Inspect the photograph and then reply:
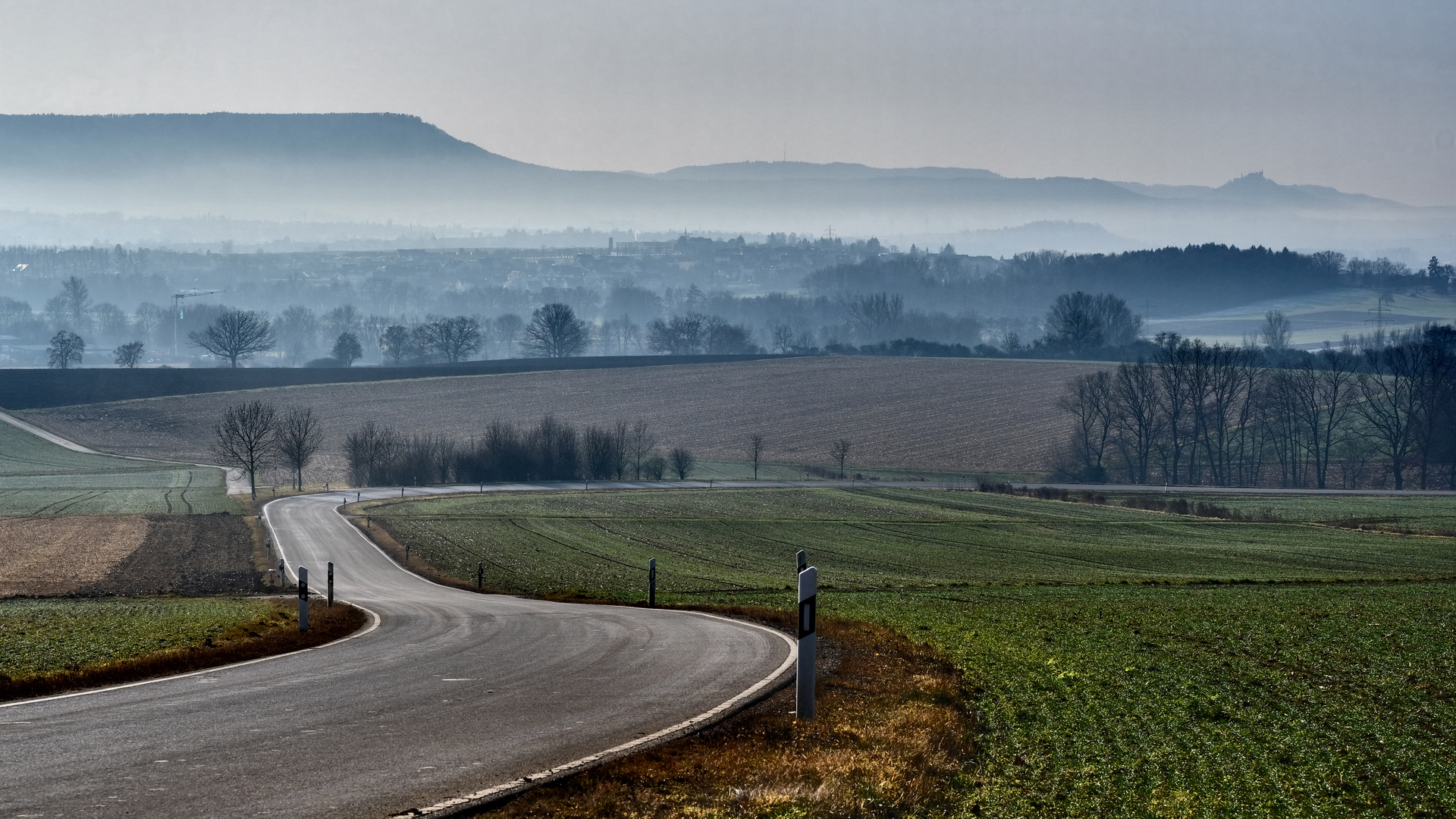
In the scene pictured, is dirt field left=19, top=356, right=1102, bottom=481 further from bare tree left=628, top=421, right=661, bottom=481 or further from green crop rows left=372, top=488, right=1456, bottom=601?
green crop rows left=372, top=488, right=1456, bottom=601

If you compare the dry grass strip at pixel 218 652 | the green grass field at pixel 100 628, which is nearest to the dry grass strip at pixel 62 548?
the green grass field at pixel 100 628

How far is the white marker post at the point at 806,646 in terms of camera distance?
471 inches

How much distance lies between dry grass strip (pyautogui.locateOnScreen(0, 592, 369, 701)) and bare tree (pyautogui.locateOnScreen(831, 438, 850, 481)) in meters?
75.5

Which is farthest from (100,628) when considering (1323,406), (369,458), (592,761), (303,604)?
(1323,406)

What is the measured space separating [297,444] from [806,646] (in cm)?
8006

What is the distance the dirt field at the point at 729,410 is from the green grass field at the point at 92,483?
6896 mm

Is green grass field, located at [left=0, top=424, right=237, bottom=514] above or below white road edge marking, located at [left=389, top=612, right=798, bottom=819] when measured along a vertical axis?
below

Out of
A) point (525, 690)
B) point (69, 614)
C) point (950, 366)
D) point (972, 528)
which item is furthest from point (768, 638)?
point (950, 366)

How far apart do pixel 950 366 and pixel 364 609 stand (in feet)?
417

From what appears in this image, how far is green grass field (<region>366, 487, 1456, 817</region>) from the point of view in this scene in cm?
1094

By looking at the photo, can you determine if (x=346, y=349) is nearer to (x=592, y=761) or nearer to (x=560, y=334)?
(x=560, y=334)

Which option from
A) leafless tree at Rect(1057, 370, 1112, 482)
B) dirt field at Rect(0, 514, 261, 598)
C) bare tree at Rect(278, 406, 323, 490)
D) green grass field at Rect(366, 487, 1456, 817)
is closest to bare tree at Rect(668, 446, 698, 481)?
bare tree at Rect(278, 406, 323, 490)

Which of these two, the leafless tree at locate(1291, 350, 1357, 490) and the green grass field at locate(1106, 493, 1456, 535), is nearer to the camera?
the green grass field at locate(1106, 493, 1456, 535)

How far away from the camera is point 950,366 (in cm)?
14812
